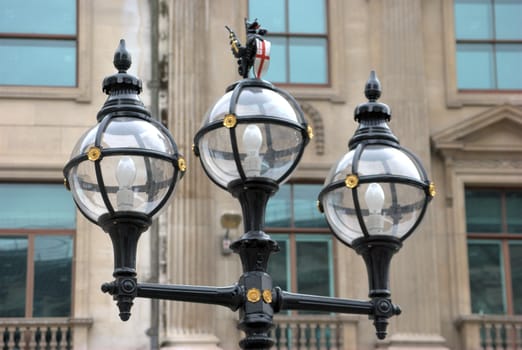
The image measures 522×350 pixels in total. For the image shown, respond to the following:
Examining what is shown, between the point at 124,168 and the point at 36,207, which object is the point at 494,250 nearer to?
the point at 36,207

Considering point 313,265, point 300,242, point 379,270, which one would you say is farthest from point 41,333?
point 379,270

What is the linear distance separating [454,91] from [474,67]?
0.68 metres

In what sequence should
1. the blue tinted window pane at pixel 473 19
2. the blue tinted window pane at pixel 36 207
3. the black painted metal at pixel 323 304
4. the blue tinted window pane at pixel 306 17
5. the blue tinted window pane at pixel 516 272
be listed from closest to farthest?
the black painted metal at pixel 323 304 < the blue tinted window pane at pixel 36 207 < the blue tinted window pane at pixel 516 272 < the blue tinted window pane at pixel 306 17 < the blue tinted window pane at pixel 473 19

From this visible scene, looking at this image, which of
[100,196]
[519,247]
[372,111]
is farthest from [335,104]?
[100,196]

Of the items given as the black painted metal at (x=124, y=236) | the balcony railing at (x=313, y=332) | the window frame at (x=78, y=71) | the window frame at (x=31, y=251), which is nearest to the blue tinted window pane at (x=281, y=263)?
the balcony railing at (x=313, y=332)

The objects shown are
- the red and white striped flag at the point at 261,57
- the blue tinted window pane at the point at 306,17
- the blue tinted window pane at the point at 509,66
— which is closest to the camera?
the red and white striped flag at the point at 261,57

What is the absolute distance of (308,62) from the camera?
78.1 ft

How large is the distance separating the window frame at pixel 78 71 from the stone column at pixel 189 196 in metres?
1.45

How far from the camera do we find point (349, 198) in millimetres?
9055

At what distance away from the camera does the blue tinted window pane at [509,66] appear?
24.1 meters

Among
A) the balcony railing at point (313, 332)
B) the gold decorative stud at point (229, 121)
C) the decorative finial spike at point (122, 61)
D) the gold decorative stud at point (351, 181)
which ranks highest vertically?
the balcony railing at point (313, 332)

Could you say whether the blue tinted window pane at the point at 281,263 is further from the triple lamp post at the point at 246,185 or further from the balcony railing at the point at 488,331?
the triple lamp post at the point at 246,185

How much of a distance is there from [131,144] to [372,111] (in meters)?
2.06

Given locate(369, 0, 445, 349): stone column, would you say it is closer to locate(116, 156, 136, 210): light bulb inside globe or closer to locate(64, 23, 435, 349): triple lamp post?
locate(64, 23, 435, 349): triple lamp post
